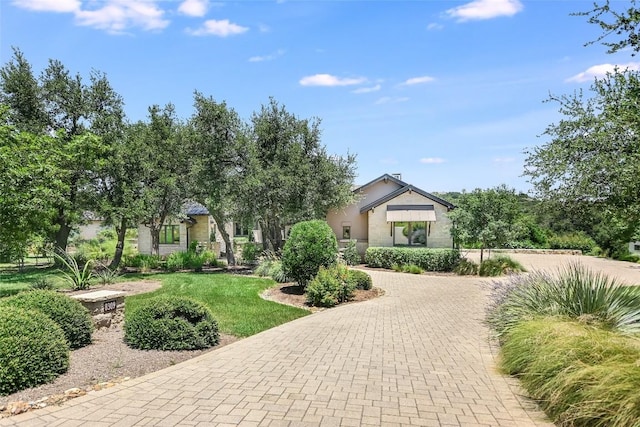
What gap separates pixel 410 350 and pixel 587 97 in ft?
23.0

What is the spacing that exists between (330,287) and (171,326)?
5658 millimetres

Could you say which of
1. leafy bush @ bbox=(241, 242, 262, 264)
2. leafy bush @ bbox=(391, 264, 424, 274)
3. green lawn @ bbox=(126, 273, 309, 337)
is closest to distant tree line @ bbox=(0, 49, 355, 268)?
leafy bush @ bbox=(241, 242, 262, 264)

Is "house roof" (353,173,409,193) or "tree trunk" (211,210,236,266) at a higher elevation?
"house roof" (353,173,409,193)

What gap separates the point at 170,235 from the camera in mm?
32750

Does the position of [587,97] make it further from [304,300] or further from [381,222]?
[381,222]

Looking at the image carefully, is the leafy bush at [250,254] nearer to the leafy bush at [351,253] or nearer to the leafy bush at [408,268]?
the leafy bush at [351,253]

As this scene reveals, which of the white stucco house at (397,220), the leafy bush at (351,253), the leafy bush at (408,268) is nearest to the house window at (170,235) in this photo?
the white stucco house at (397,220)

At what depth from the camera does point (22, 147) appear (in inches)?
407

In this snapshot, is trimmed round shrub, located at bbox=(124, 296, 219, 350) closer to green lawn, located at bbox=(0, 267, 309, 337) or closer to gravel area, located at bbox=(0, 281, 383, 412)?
gravel area, located at bbox=(0, 281, 383, 412)

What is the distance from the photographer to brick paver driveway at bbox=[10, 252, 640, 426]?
4199 millimetres

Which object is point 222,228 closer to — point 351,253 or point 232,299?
point 351,253

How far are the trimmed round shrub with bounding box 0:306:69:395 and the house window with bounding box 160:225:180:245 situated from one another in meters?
27.9

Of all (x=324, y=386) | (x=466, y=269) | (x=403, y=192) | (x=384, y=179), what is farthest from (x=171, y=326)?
(x=384, y=179)

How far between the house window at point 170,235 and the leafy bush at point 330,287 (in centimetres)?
2308
